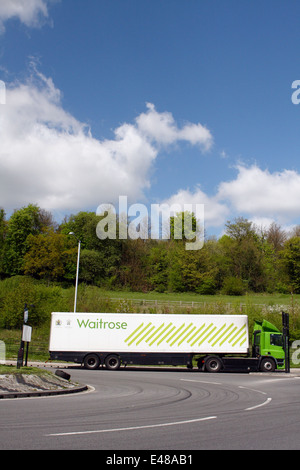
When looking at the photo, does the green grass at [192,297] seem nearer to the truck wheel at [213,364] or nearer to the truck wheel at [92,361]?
the truck wheel at [213,364]

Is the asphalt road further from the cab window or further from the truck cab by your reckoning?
the cab window

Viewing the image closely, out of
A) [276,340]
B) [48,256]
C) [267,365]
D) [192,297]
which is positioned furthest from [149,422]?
[48,256]

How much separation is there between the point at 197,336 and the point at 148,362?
3.48 meters

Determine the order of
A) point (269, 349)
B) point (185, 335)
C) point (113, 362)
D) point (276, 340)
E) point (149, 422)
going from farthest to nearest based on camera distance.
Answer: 1. point (276, 340)
2. point (269, 349)
3. point (185, 335)
4. point (113, 362)
5. point (149, 422)

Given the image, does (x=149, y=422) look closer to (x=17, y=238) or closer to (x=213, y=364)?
(x=213, y=364)

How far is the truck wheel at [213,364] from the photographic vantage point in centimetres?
2809

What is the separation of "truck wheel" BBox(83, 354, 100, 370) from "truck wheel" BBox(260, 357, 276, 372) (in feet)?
34.7

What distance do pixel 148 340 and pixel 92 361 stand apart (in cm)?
372

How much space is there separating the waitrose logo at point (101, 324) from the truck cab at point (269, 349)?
29.7 feet

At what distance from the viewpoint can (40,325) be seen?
4475 centimetres

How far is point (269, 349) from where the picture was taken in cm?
2934

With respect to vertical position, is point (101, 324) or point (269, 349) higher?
point (101, 324)

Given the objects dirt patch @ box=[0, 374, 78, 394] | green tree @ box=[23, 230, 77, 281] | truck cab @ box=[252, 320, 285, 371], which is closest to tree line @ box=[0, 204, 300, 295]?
green tree @ box=[23, 230, 77, 281]
